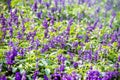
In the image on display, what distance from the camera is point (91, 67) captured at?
18.2ft

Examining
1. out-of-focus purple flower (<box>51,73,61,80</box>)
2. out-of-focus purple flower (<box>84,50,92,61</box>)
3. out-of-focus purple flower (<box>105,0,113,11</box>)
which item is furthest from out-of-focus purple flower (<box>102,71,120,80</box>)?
out-of-focus purple flower (<box>105,0,113,11</box>)

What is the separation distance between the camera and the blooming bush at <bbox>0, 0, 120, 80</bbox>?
524 centimetres

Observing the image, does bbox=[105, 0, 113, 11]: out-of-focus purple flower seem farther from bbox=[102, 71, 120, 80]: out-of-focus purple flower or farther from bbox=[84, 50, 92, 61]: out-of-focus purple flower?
bbox=[102, 71, 120, 80]: out-of-focus purple flower

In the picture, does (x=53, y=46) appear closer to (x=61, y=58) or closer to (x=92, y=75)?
(x=61, y=58)

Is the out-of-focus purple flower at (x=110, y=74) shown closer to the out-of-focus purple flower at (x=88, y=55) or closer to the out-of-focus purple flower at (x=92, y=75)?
the out-of-focus purple flower at (x=92, y=75)

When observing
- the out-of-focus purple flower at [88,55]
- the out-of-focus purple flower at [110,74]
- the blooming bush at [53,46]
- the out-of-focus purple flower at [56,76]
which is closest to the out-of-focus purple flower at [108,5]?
the blooming bush at [53,46]

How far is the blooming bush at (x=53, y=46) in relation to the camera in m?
5.24

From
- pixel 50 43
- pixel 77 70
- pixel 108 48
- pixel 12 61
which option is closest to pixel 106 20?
pixel 108 48

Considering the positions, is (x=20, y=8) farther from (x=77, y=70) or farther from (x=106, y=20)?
(x=77, y=70)

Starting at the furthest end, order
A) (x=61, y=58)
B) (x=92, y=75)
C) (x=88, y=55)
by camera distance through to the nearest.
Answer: (x=88, y=55)
(x=61, y=58)
(x=92, y=75)

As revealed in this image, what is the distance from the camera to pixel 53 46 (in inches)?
245

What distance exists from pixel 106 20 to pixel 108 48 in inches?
116

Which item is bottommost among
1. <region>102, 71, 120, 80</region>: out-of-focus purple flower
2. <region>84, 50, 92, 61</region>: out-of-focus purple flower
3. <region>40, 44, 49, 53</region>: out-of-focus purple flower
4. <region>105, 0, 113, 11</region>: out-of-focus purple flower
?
<region>102, 71, 120, 80</region>: out-of-focus purple flower

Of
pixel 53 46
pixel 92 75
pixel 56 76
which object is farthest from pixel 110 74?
pixel 53 46
